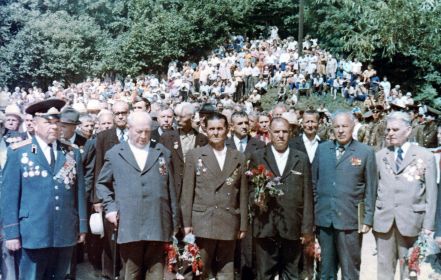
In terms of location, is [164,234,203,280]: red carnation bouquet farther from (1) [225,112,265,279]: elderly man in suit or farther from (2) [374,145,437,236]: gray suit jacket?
(2) [374,145,437,236]: gray suit jacket

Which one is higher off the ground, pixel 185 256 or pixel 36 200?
pixel 36 200

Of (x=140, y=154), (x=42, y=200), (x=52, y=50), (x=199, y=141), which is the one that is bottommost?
(x=42, y=200)

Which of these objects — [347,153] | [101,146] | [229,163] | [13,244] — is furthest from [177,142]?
[13,244]

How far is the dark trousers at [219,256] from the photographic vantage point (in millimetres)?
5656

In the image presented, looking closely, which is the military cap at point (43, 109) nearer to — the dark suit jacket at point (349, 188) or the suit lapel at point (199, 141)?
the suit lapel at point (199, 141)

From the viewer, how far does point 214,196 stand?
221 inches

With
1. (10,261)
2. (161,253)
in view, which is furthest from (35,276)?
(161,253)

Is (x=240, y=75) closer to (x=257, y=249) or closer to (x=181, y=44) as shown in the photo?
(x=181, y=44)

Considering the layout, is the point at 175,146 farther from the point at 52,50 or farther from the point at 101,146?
the point at 52,50

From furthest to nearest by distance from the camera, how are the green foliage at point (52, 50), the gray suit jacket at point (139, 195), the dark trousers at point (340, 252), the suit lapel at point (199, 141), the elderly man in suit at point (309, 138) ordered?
the green foliage at point (52, 50), the suit lapel at point (199, 141), the elderly man in suit at point (309, 138), the dark trousers at point (340, 252), the gray suit jacket at point (139, 195)

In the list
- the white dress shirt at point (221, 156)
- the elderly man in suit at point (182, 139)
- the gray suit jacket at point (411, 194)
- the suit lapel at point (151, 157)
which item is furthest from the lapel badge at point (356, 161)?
the elderly man in suit at point (182, 139)

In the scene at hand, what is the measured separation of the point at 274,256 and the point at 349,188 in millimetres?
1091

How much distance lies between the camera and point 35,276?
15.9 ft

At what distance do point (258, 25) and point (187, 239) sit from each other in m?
34.6
